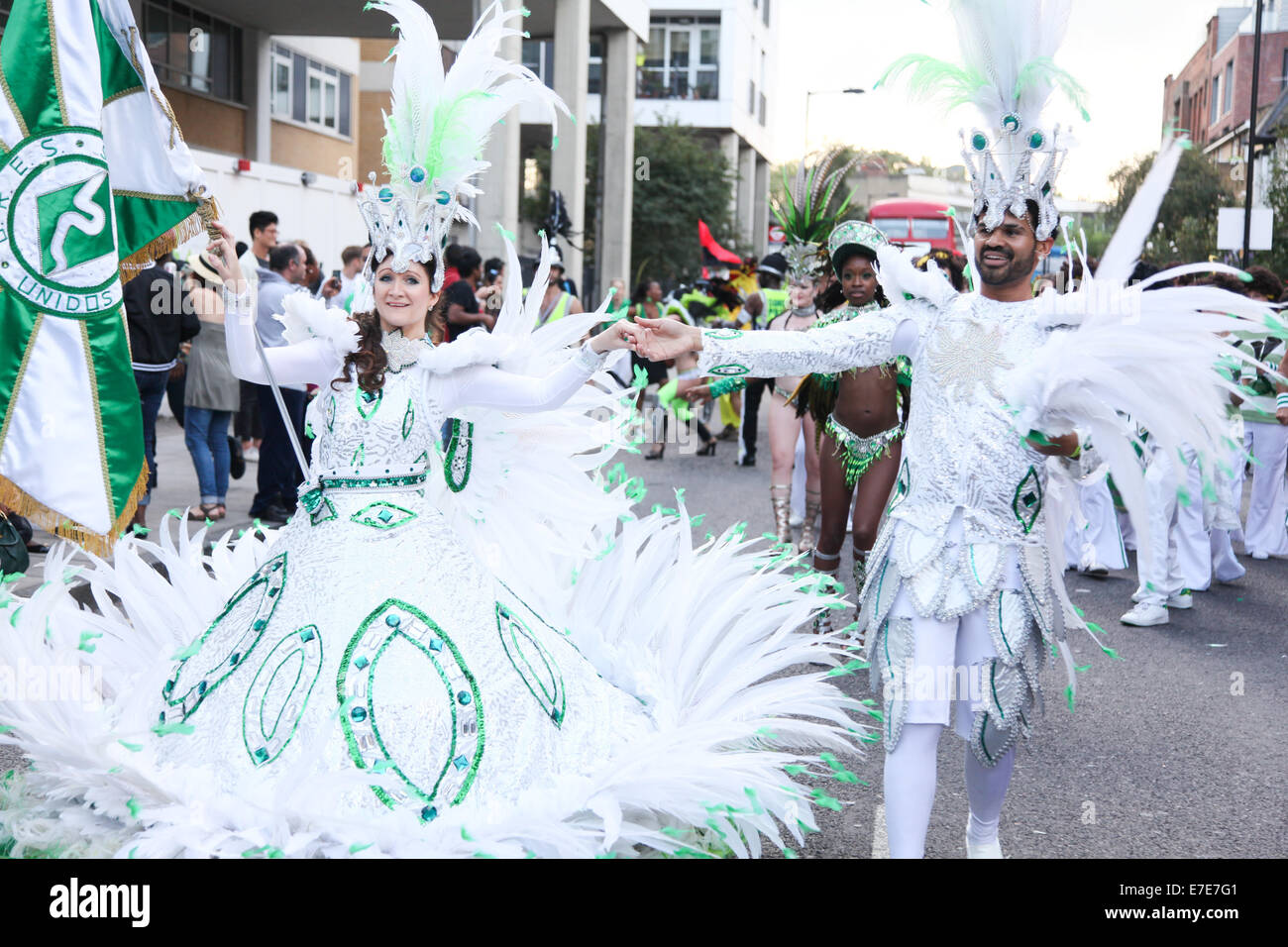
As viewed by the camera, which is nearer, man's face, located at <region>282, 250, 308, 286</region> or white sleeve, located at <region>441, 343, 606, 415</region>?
white sleeve, located at <region>441, 343, 606, 415</region>

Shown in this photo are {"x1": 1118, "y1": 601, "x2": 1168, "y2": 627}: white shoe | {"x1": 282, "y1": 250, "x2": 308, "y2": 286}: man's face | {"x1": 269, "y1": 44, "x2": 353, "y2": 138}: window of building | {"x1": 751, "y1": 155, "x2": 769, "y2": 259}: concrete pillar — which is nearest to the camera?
{"x1": 1118, "y1": 601, "x2": 1168, "y2": 627}: white shoe

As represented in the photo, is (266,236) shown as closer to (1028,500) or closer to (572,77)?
(1028,500)

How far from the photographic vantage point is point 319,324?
4266 mm

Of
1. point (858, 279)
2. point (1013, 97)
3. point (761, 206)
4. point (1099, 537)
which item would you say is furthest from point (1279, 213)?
point (761, 206)

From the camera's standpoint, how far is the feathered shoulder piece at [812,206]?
7.94m

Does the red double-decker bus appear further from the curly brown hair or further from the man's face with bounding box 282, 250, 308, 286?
the curly brown hair

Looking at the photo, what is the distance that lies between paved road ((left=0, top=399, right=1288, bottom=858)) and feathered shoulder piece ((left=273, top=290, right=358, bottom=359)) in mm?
1890

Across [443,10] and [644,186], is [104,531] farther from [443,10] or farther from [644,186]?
[644,186]

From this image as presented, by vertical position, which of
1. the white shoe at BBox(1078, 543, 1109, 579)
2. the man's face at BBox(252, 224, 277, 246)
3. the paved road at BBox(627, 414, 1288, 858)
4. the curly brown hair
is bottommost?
the paved road at BBox(627, 414, 1288, 858)

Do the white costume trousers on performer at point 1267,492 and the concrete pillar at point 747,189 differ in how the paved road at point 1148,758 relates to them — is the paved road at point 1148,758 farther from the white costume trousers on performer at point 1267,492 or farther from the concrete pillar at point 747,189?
the concrete pillar at point 747,189

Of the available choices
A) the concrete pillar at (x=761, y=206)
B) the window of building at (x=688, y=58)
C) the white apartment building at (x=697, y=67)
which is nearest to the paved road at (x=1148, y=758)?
the white apartment building at (x=697, y=67)

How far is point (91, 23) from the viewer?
463cm

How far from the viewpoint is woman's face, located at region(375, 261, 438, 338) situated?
4090 mm

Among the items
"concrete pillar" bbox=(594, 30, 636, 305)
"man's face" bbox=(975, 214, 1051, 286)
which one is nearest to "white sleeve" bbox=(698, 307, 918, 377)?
"man's face" bbox=(975, 214, 1051, 286)
